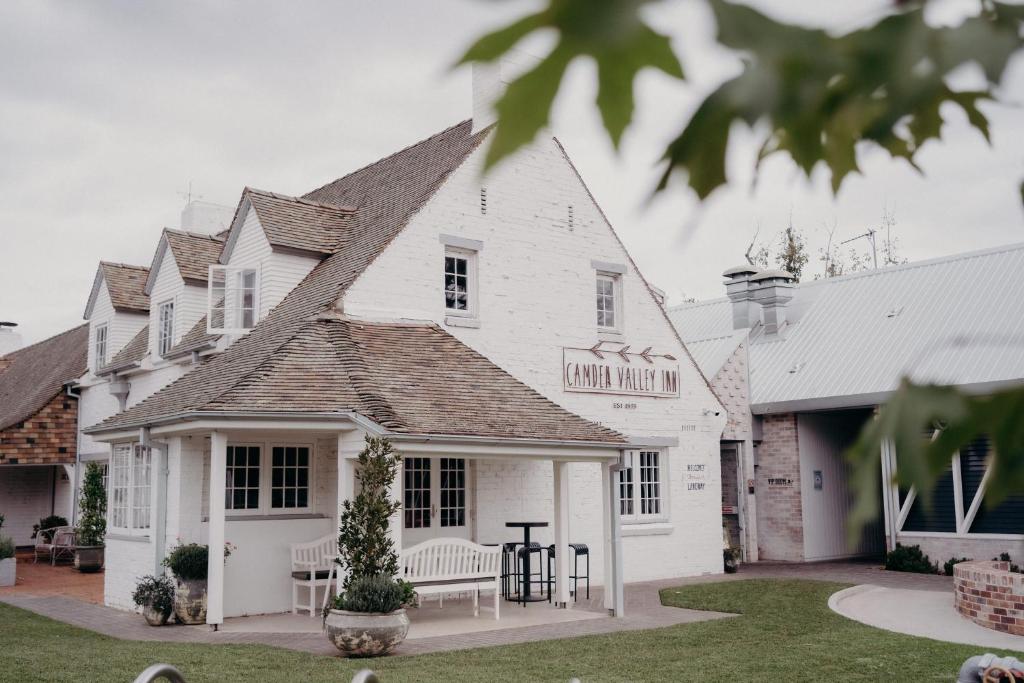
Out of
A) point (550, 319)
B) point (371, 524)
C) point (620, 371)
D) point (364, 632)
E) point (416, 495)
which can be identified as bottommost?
point (364, 632)

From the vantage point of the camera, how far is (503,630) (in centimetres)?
1264

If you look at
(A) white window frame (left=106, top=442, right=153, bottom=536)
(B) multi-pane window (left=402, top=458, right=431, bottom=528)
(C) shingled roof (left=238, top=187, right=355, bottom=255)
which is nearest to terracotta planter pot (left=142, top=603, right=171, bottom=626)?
(A) white window frame (left=106, top=442, right=153, bottom=536)

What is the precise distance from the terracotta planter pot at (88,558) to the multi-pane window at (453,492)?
919cm

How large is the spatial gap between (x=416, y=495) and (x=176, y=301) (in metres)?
6.29

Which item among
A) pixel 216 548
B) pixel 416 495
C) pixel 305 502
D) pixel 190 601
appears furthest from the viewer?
pixel 416 495

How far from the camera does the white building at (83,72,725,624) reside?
13.4 metres

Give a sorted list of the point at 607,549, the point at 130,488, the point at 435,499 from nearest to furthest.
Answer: the point at 607,549
the point at 130,488
the point at 435,499

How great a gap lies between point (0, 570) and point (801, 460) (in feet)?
51.2

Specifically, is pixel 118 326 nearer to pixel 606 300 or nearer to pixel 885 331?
pixel 606 300

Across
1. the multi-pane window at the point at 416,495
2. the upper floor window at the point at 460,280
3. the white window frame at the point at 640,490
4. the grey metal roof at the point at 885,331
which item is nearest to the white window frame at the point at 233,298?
the upper floor window at the point at 460,280

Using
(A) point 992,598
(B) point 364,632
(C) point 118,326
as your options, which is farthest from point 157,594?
(A) point 992,598

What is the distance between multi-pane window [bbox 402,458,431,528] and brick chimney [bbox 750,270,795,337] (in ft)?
37.6

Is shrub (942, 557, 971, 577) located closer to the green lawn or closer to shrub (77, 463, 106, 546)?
the green lawn

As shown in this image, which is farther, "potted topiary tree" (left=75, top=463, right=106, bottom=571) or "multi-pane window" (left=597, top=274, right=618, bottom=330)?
"potted topiary tree" (left=75, top=463, right=106, bottom=571)
